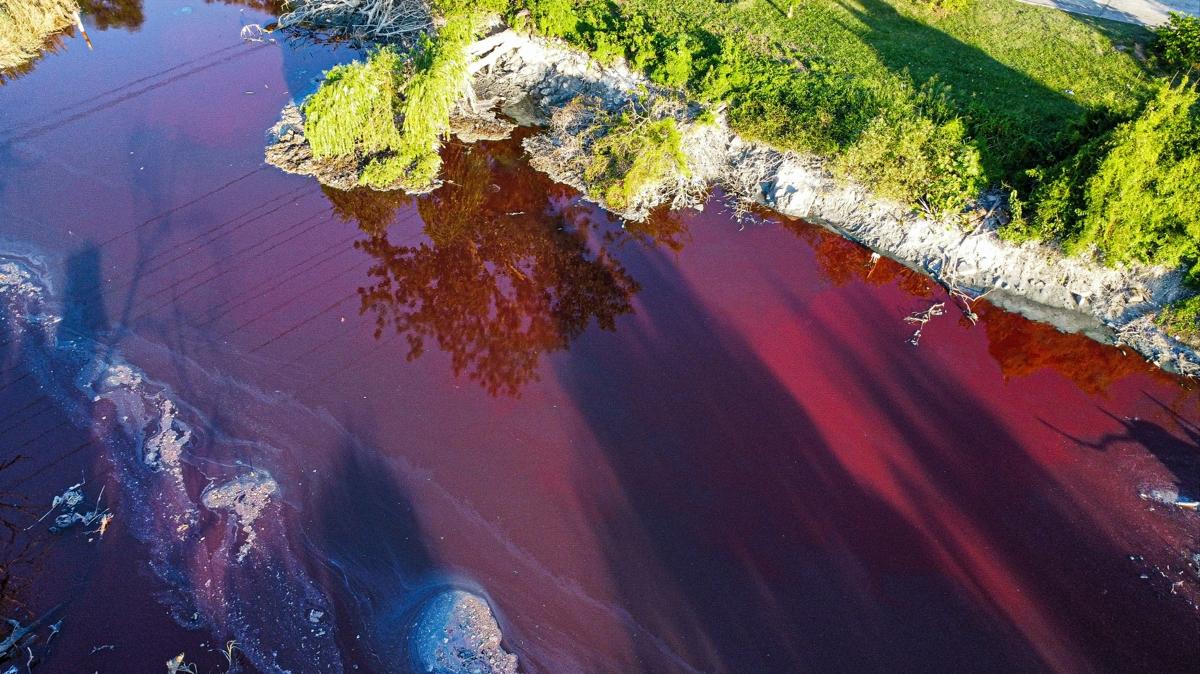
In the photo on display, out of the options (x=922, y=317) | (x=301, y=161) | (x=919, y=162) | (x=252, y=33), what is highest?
(x=252, y=33)

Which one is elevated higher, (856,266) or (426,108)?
(426,108)

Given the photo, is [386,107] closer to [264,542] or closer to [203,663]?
[264,542]

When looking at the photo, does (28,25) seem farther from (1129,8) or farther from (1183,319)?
(1129,8)

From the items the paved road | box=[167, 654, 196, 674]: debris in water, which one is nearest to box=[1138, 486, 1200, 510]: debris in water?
box=[167, 654, 196, 674]: debris in water

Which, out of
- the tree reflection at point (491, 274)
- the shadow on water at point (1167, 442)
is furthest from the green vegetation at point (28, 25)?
the shadow on water at point (1167, 442)

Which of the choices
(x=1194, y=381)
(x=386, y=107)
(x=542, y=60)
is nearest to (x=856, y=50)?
(x=542, y=60)

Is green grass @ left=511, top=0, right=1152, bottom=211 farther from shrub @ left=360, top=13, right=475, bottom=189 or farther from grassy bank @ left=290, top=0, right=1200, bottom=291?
shrub @ left=360, top=13, right=475, bottom=189

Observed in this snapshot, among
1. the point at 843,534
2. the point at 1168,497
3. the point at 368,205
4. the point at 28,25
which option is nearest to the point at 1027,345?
the point at 1168,497
